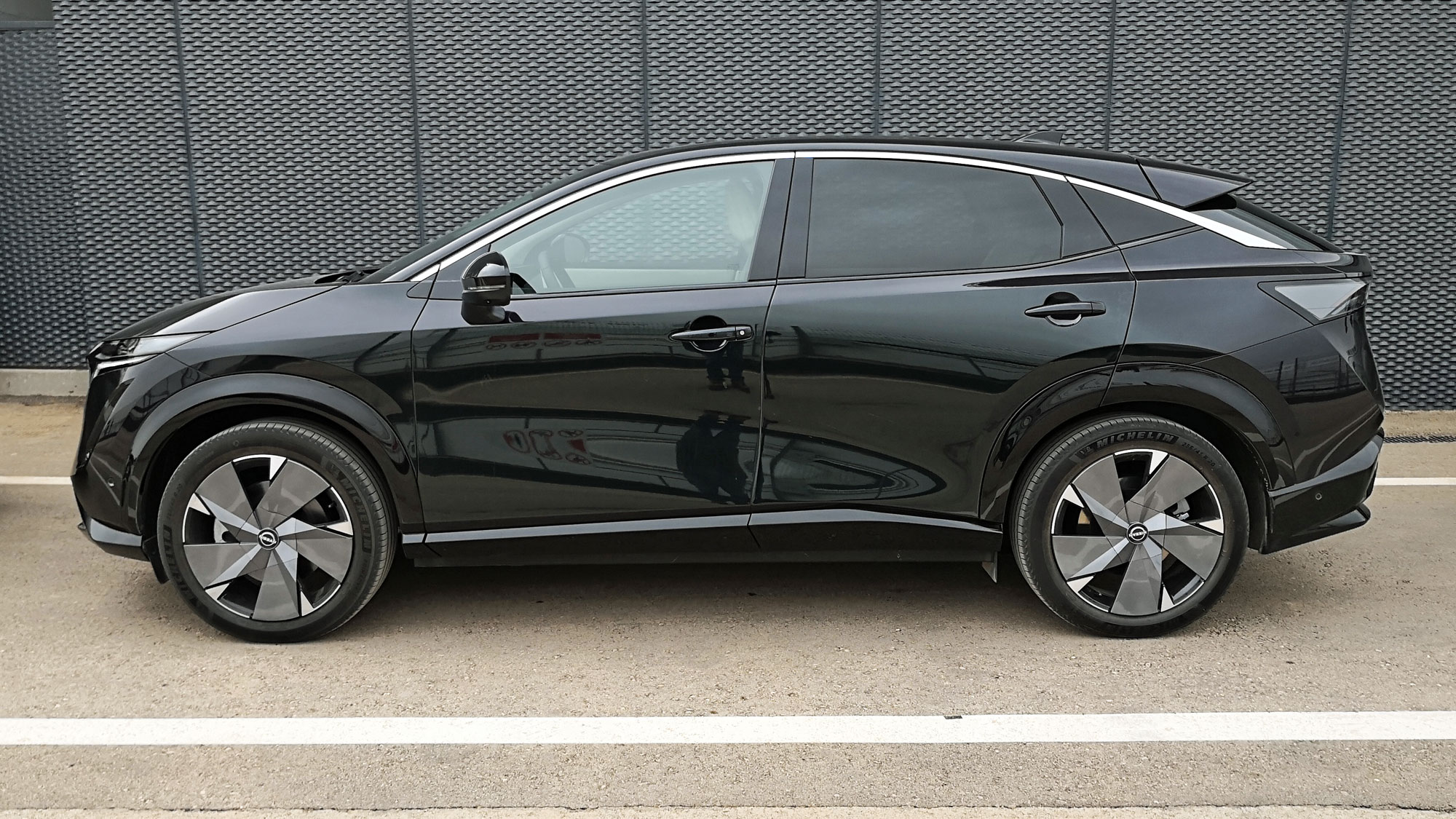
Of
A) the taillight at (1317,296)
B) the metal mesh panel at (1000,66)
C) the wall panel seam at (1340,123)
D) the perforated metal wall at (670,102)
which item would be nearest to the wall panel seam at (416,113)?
the perforated metal wall at (670,102)

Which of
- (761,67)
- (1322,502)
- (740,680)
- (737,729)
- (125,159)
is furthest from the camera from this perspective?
(125,159)

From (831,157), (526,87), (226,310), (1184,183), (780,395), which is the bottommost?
(780,395)

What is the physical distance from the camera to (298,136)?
7.68 metres

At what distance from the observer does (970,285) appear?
388cm

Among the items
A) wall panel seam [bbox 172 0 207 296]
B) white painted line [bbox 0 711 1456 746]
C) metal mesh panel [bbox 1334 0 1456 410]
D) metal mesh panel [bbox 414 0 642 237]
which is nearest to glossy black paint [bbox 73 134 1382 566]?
white painted line [bbox 0 711 1456 746]

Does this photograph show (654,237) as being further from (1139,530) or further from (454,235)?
(1139,530)

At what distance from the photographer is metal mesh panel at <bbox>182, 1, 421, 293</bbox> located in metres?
7.55

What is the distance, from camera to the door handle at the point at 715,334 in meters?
3.81

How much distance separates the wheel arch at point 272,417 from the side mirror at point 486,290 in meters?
0.48

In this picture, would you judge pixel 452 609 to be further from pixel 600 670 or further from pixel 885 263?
pixel 885 263

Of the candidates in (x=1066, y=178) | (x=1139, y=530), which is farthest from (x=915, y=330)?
(x=1139, y=530)

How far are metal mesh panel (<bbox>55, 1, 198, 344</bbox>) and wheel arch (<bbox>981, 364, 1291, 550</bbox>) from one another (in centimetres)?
616

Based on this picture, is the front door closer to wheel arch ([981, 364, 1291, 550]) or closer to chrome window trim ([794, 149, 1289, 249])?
chrome window trim ([794, 149, 1289, 249])

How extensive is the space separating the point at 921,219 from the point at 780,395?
794 millimetres
